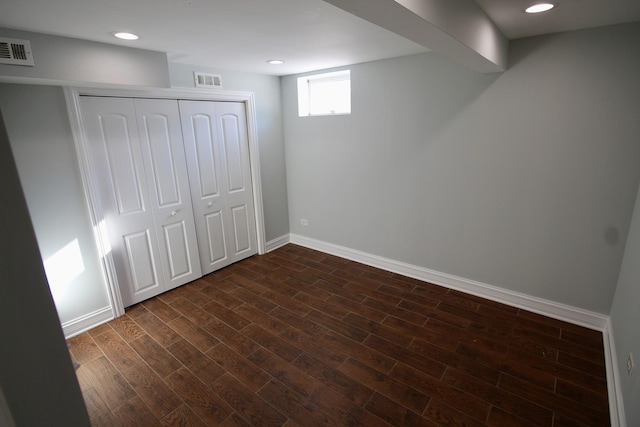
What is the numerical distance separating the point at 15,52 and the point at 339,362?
3060mm

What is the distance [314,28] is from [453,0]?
3.12 ft

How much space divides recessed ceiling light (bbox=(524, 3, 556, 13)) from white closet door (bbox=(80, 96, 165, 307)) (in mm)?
3265

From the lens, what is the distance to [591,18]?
2.07 metres

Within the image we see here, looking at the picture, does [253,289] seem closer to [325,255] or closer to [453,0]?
[325,255]

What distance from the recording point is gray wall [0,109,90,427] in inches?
15.6

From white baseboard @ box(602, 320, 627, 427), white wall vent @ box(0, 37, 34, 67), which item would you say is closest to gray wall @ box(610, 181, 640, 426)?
white baseboard @ box(602, 320, 627, 427)

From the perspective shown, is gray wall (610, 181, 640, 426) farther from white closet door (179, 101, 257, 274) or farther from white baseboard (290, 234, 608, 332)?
white closet door (179, 101, 257, 274)

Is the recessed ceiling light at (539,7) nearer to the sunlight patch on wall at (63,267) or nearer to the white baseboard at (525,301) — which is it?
the white baseboard at (525,301)

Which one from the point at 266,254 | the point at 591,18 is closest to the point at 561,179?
the point at 591,18

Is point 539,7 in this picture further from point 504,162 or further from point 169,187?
point 169,187

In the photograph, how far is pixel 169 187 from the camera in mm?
3357

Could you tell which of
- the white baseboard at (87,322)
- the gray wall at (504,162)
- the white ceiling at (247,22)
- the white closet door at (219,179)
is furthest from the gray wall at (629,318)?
the white baseboard at (87,322)

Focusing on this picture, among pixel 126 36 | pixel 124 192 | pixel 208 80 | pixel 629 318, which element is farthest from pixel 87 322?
pixel 629 318

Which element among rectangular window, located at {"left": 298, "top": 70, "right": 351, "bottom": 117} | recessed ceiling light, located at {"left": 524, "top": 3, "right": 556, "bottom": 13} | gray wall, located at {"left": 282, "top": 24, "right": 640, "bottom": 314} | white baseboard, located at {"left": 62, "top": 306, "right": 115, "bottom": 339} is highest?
recessed ceiling light, located at {"left": 524, "top": 3, "right": 556, "bottom": 13}
